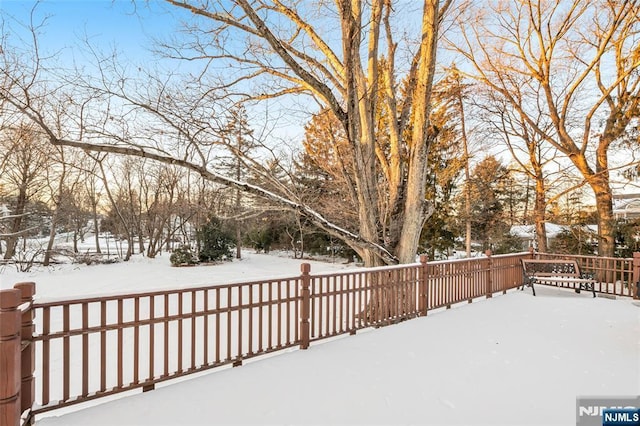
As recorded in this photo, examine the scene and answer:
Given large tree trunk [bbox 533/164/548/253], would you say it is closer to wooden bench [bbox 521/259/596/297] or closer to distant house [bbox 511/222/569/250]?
distant house [bbox 511/222/569/250]

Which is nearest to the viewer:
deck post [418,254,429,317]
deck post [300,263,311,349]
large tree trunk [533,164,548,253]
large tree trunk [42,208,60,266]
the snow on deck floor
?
the snow on deck floor

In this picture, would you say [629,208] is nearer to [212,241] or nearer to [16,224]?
[212,241]

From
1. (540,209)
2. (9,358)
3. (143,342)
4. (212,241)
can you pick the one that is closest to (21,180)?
(212,241)

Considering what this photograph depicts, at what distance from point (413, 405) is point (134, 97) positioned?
17.9 ft

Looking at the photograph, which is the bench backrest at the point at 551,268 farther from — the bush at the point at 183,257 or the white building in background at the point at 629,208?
the bush at the point at 183,257

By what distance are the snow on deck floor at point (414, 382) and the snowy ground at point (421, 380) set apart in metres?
0.01

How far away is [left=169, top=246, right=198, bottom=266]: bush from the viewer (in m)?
16.5

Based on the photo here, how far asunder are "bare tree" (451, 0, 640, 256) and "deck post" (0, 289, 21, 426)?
1377 centimetres

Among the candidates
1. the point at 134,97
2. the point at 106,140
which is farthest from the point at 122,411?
the point at 134,97

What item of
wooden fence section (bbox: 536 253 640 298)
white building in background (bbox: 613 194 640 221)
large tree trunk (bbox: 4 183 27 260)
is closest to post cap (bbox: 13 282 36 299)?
Answer: wooden fence section (bbox: 536 253 640 298)

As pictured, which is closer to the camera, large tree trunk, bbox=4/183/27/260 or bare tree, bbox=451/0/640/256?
bare tree, bbox=451/0/640/256

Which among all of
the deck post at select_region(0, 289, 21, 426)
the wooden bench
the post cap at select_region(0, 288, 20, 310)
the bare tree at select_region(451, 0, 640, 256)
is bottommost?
the wooden bench

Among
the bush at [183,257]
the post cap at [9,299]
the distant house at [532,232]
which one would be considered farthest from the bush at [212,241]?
the post cap at [9,299]

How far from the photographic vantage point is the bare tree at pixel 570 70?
38.7 ft
